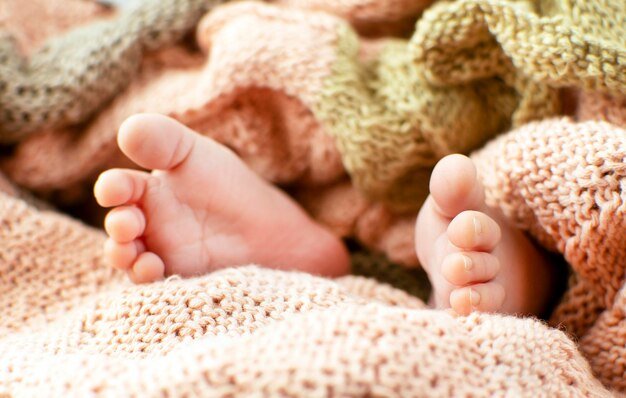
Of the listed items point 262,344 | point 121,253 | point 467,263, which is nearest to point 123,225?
point 121,253

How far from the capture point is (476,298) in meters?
0.56

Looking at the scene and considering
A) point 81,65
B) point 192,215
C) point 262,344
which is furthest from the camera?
point 81,65

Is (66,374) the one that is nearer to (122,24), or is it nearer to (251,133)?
(251,133)

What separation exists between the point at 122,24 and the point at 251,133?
0.90 feet

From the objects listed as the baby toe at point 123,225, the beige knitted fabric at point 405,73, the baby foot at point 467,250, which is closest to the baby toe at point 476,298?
the baby foot at point 467,250

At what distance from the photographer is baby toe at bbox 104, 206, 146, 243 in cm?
64

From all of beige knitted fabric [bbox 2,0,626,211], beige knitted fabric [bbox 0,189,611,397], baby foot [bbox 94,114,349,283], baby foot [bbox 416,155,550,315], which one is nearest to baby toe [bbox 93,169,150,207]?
baby foot [bbox 94,114,349,283]

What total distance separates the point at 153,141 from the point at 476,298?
391 millimetres

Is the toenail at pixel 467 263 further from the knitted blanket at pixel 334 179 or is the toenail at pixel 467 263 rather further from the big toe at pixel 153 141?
the big toe at pixel 153 141

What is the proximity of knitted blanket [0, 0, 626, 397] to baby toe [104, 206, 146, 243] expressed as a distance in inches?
2.5

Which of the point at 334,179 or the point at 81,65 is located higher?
the point at 81,65

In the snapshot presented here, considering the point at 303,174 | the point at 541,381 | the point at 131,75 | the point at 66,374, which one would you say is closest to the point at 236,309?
the point at 66,374

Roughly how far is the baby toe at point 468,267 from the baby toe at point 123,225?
1.13 feet

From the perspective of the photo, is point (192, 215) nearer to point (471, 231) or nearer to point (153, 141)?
point (153, 141)
